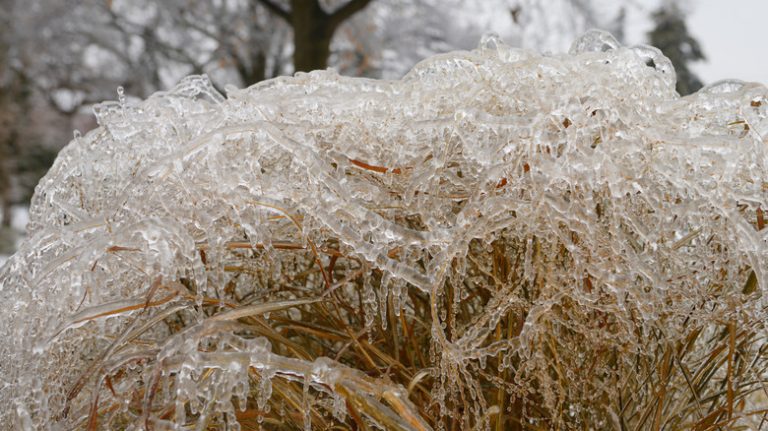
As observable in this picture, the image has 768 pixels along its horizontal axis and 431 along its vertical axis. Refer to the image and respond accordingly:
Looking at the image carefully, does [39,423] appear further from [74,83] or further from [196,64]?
[74,83]

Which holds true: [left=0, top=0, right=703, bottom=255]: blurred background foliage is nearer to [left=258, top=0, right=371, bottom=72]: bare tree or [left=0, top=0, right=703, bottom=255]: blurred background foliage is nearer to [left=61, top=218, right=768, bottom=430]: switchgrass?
[left=258, top=0, right=371, bottom=72]: bare tree

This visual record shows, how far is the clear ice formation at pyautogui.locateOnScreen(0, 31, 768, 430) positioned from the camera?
59cm

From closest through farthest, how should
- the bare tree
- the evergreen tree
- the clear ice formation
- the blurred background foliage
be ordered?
the clear ice formation < the bare tree < the blurred background foliage < the evergreen tree

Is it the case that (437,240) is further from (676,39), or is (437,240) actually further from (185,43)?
(676,39)

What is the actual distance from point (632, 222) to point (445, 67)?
335 mm

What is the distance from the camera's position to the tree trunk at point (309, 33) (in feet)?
13.1

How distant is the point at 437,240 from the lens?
0.59 metres

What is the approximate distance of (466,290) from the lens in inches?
30.2

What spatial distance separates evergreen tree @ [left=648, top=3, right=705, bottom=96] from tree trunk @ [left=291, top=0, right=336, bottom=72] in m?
7.78

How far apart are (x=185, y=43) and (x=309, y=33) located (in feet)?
23.0

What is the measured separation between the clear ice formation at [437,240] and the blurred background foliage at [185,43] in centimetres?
665

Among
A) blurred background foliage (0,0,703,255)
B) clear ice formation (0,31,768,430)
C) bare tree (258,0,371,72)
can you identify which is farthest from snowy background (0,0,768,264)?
clear ice formation (0,31,768,430)

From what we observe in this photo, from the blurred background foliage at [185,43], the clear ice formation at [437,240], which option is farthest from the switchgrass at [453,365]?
the blurred background foliage at [185,43]

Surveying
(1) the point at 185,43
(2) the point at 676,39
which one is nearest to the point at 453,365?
(1) the point at 185,43
